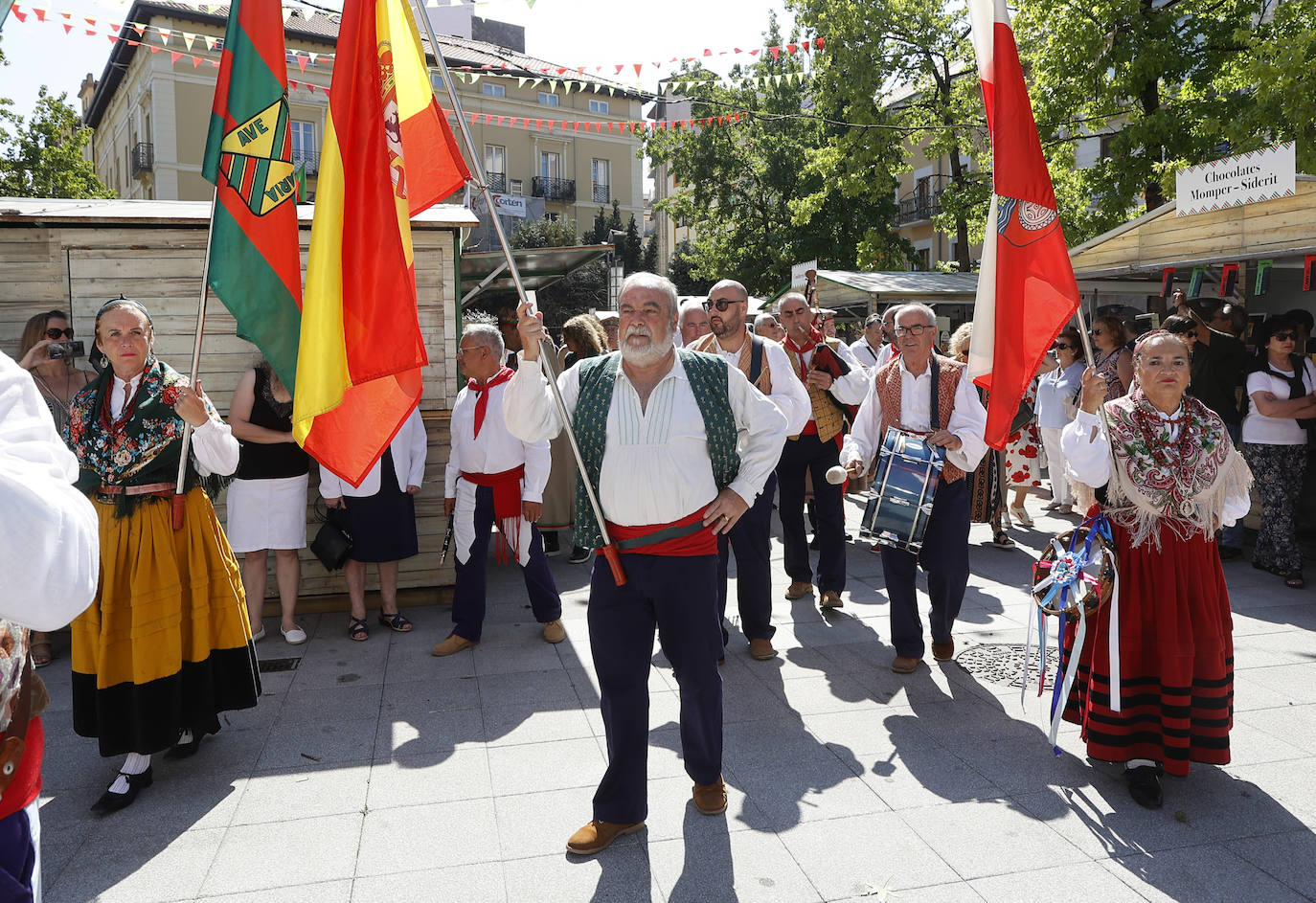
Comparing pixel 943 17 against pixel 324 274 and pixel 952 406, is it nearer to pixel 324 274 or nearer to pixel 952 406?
pixel 952 406

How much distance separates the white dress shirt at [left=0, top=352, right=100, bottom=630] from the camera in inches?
53.3

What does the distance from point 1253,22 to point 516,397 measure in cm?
1616

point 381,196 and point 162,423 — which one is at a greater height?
point 381,196

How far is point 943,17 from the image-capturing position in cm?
1930

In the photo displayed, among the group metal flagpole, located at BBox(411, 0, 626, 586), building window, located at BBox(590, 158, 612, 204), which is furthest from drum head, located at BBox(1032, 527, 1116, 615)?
building window, located at BBox(590, 158, 612, 204)

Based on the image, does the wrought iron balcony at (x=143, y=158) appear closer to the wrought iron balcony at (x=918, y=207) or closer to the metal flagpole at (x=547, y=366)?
the wrought iron balcony at (x=918, y=207)

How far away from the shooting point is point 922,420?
536 centimetres

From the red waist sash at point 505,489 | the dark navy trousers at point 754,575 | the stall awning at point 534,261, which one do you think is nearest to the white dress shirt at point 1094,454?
the dark navy trousers at point 754,575

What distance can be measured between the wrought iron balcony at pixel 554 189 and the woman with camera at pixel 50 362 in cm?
3966

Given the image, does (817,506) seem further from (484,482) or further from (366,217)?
(366,217)

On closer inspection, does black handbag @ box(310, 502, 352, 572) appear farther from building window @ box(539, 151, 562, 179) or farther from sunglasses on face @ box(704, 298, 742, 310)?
building window @ box(539, 151, 562, 179)

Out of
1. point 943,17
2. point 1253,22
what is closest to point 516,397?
point 1253,22

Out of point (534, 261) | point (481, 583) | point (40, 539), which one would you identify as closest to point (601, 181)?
point (534, 261)

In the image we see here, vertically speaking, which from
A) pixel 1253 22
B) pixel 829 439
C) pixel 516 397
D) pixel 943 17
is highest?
pixel 943 17
